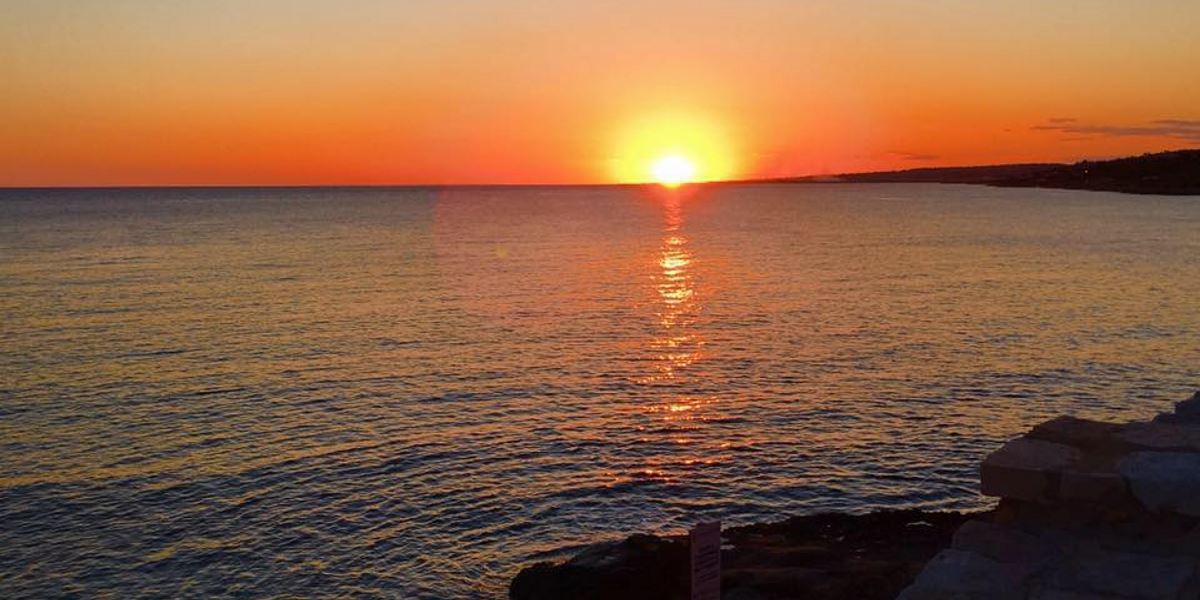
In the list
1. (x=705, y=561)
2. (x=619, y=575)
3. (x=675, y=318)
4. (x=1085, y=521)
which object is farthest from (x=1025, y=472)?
→ (x=675, y=318)

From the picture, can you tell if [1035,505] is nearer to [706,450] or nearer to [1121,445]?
[1121,445]

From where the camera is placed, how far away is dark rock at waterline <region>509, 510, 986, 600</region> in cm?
1592

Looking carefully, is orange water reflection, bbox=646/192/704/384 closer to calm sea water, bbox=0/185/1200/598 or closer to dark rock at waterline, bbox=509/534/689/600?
calm sea water, bbox=0/185/1200/598

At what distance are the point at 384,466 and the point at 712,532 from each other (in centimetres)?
1806

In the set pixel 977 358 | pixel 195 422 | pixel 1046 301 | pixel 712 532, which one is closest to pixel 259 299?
pixel 195 422

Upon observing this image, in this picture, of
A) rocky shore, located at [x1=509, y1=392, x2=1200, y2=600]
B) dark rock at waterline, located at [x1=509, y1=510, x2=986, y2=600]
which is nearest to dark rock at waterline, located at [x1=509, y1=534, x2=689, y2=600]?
dark rock at waterline, located at [x1=509, y1=510, x2=986, y2=600]

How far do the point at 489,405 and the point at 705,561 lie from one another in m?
23.5

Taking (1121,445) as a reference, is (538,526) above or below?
below

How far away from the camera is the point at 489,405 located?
33469 mm

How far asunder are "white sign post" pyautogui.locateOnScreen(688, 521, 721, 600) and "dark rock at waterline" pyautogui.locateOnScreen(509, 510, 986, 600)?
5.10 metres

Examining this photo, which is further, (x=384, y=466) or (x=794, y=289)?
(x=794, y=289)

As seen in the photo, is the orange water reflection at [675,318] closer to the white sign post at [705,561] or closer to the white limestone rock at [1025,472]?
the white sign post at [705,561]

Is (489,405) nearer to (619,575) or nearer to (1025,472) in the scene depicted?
(619,575)

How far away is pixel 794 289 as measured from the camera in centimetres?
6725
